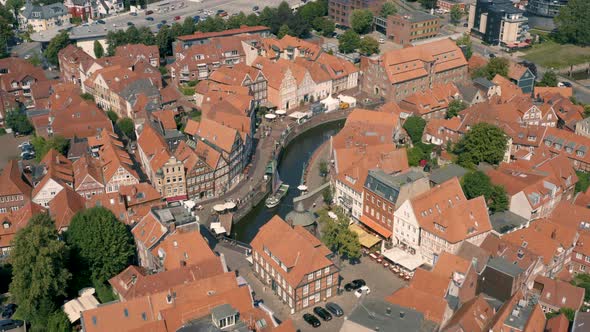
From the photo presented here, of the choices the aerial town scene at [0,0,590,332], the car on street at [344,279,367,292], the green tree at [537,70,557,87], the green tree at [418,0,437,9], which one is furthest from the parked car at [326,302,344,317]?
the green tree at [418,0,437,9]

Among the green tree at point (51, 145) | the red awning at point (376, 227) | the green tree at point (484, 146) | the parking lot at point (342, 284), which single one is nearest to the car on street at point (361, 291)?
the parking lot at point (342, 284)

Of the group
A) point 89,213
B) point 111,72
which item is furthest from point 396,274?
point 111,72

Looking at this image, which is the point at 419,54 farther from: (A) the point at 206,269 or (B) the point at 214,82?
(A) the point at 206,269

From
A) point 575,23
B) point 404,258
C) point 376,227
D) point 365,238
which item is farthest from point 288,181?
point 575,23

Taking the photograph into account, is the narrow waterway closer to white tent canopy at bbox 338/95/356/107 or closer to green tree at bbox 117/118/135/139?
white tent canopy at bbox 338/95/356/107

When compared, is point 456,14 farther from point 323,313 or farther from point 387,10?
point 323,313

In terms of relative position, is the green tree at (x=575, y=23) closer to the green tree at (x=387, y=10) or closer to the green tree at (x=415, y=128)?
the green tree at (x=387, y=10)
